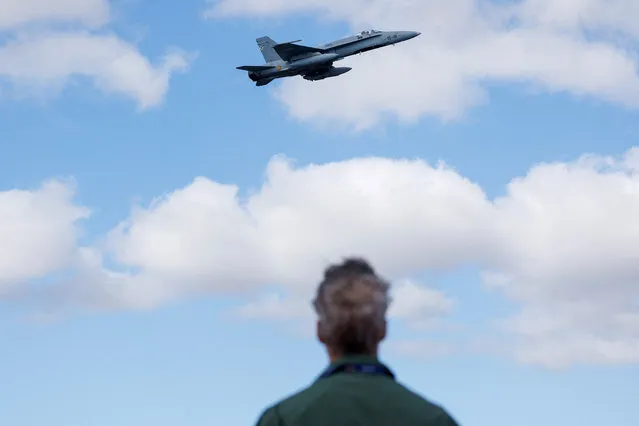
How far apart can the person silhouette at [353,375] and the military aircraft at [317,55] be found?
254 ft

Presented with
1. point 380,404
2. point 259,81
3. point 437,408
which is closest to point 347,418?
point 380,404

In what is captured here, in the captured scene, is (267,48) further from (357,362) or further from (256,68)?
(357,362)

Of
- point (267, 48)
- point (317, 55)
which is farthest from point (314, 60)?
point (267, 48)

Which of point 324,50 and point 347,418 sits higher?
point 324,50

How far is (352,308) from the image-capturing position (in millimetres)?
5332

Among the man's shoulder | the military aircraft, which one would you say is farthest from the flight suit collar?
the military aircraft

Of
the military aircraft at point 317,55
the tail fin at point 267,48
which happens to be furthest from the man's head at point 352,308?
the tail fin at point 267,48

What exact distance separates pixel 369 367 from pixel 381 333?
0.84ft

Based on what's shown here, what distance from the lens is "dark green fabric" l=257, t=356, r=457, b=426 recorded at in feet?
16.3

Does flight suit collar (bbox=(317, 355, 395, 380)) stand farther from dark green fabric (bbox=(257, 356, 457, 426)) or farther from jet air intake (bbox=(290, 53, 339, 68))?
jet air intake (bbox=(290, 53, 339, 68))

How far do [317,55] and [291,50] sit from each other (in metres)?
2.67

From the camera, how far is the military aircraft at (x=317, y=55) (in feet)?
268

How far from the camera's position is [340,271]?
5379 mm

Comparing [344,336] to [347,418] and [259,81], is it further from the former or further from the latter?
[259,81]
